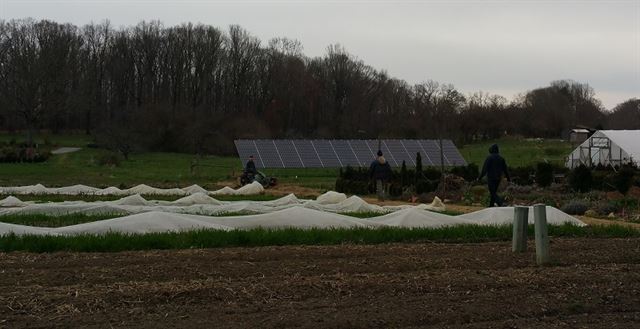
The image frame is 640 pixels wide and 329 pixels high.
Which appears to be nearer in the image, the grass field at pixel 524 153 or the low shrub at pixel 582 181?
the low shrub at pixel 582 181

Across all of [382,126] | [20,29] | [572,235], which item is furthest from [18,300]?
[20,29]

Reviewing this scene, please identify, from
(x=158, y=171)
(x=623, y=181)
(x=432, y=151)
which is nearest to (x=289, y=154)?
(x=158, y=171)

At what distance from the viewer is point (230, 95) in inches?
3302

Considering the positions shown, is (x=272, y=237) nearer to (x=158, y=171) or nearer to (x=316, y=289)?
(x=316, y=289)

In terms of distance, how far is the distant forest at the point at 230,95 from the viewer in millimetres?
71688

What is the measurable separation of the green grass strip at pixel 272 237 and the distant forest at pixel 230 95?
56644 millimetres

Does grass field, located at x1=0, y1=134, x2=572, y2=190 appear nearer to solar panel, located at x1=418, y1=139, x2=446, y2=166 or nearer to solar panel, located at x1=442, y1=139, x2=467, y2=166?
solar panel, located at x1=442, y1=139, x2=467, y2=166

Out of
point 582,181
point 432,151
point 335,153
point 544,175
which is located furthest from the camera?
point 432,151

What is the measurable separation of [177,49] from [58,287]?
78.8m

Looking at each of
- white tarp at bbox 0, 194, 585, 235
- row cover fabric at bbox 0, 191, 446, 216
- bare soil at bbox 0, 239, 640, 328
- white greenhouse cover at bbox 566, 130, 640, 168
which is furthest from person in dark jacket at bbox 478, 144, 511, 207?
white greenhouse cover at bbox 566, 130, 640, 168

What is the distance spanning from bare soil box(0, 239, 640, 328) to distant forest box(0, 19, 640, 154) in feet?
198

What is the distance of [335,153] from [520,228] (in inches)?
1295

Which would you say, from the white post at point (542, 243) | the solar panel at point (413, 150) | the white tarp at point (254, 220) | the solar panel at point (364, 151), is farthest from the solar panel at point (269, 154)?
the white post at point (542, 243)

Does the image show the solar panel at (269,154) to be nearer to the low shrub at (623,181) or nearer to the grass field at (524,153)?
the grass field at (524,153)
